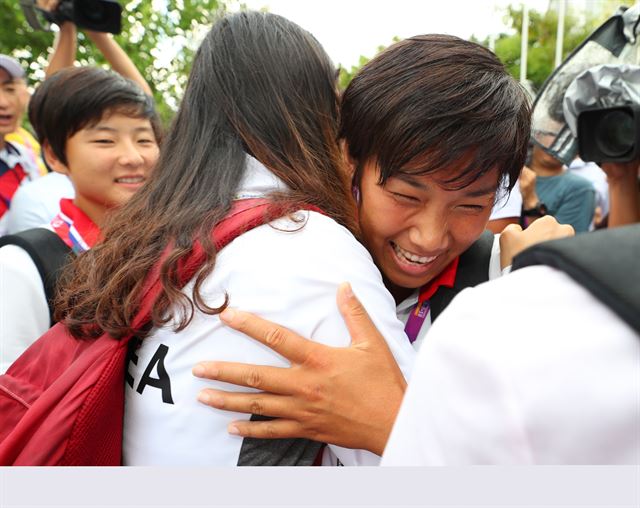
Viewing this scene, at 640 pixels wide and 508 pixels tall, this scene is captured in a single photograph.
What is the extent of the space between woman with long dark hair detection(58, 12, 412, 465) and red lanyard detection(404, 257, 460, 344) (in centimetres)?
42

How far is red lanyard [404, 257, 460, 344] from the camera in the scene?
1779 millimetres

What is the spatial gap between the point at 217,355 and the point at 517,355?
807mm

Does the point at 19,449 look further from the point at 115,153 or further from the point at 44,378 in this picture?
the point at 115,153

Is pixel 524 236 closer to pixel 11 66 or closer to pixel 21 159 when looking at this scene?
pixel 21 159

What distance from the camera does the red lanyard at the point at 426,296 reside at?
5.84 ft

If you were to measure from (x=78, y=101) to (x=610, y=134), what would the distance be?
6.27ft

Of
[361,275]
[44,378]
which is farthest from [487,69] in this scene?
[44,378]

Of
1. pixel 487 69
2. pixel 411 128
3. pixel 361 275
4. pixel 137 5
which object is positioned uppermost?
pixel 487 69

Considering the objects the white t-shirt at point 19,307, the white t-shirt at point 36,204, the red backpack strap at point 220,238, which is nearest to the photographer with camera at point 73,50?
the white t-shirt at point 36,204

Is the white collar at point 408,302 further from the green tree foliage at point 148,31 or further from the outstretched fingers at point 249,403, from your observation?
the green tree foliage at point 148,31

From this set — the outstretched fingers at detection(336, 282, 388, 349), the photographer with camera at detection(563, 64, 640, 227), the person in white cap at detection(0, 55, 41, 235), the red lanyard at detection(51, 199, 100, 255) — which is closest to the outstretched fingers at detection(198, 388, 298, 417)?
the outstretched fingers at detection(336, 282, 388, 349)

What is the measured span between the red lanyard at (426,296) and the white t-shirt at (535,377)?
123 cm

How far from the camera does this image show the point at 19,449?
1226mm

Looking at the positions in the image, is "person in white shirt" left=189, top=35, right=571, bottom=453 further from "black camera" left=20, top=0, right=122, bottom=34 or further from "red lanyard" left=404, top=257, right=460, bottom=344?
"black camera" left=20, top=0, right=122, bottom=34
